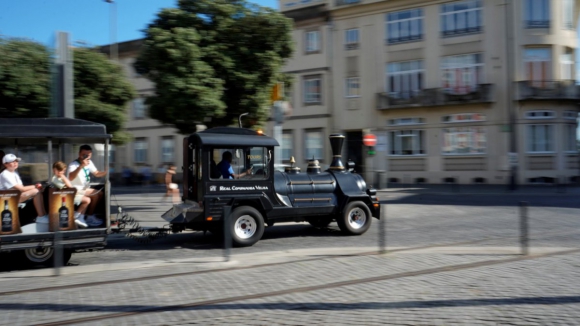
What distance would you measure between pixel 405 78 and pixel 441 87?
2.35m

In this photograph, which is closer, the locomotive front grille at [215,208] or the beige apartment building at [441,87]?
the locomotive front grille at [215,208]

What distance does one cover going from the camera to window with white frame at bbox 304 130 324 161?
36594 mm

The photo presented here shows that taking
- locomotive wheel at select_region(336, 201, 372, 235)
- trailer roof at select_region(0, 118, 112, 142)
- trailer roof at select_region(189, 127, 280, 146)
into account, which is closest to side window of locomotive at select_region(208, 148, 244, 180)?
trailer roof at select_region(189, 127, 280, 146)

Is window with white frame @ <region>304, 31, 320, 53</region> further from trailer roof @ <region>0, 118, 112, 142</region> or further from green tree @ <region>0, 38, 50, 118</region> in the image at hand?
trailer roof @ <region>0, 118, 112, 142</region>

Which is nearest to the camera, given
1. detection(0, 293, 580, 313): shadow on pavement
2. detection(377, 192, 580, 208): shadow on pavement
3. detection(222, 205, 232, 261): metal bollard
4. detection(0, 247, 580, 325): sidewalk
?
detection(0, 247, 580, 325): sidewalk

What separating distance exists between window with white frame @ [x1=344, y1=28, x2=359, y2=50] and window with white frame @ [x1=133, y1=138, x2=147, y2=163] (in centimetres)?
1889

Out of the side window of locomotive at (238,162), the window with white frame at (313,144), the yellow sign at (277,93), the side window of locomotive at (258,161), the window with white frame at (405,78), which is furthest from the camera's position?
the window with white frame at (313,144)

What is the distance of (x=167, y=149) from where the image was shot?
43.6 metres

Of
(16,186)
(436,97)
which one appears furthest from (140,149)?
(16,186)

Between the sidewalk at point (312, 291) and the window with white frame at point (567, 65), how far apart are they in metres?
25.3

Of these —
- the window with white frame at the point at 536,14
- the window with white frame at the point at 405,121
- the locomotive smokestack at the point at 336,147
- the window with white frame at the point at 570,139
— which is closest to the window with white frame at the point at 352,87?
the window with white frame at the point at 405,121

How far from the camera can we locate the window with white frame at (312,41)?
36375 mm

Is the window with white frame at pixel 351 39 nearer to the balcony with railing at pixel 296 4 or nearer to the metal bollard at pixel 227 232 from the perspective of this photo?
the balcony with railing at pixel 296 4

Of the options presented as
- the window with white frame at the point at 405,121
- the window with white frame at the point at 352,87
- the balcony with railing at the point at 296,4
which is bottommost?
the window with white frame at the point at 405,121
